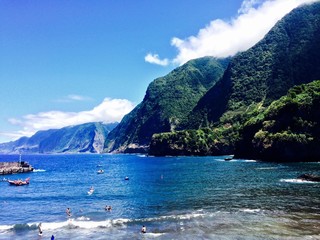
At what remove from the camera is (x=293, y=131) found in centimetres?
17412

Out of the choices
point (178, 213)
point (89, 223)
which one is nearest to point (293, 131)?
point (178, 213)

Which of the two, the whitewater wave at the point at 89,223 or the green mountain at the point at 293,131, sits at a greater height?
the green mountain at the point at 293,131

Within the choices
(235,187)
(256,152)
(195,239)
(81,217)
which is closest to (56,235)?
(81,217)

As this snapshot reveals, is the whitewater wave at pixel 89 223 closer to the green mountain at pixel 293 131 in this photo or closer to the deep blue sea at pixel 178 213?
the deep blue sea at pixel 178 213

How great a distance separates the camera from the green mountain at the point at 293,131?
547 feet

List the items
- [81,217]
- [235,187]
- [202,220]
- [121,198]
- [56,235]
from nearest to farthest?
[56,235], [202,220], [81,217], [121,198], [235,187]

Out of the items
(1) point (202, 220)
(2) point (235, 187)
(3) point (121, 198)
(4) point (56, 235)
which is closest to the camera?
(4) point (56, 235)

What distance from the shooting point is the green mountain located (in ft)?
547

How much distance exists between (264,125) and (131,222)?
492 feet

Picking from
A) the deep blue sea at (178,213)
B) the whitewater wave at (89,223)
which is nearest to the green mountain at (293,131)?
the deep blue sea at (178,213)

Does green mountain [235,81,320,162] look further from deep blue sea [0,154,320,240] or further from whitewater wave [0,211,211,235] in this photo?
whitewater wave [0,211,211,235]

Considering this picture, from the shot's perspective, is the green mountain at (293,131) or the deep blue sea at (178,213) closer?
the deep blue sea at (178,213)

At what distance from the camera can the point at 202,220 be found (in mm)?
56031

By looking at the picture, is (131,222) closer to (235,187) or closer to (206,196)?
(206,196)
